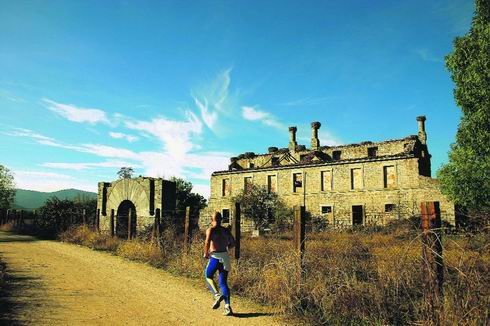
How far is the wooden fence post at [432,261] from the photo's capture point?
4.51 meters

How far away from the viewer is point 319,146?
39.4m

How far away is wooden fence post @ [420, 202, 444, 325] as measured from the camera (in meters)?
4.51

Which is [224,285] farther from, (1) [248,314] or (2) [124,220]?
(2) [124,220]

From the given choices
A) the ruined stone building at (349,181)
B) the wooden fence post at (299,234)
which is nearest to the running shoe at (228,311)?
the wooden fence post at (299,234)

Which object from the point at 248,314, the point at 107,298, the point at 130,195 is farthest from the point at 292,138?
the point at 248,314

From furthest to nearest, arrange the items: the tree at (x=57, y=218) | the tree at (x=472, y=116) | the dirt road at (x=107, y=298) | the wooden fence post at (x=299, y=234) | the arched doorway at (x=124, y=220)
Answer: the tree at (x=57, y=218) → the tree at (x=472, y=116) → the arched doorway at (x=124, y=220) → the wooden fence post at (x=299, y=234) → the dirt road at (x=107, y=298)

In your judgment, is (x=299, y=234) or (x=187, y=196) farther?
(x=187, y=196)

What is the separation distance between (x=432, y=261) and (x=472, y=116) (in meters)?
16.9

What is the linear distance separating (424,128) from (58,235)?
31.7 metres

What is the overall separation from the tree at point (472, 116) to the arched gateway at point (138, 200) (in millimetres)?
14790

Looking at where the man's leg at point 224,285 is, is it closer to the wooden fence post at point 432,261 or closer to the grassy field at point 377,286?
the grassy field at point 377,286

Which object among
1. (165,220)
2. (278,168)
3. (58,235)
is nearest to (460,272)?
(165,220)

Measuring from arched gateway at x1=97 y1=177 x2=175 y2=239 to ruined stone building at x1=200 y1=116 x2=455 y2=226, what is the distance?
1280 cm

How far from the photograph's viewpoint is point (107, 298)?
6.82m
